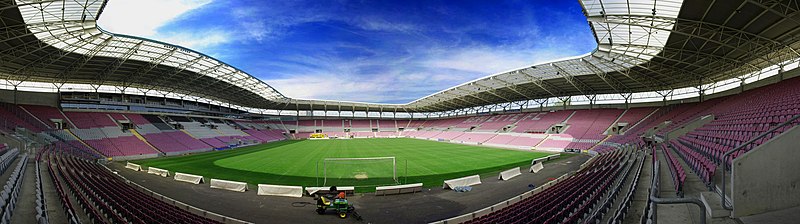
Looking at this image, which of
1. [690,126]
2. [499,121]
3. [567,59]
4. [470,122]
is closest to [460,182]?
[567,59]

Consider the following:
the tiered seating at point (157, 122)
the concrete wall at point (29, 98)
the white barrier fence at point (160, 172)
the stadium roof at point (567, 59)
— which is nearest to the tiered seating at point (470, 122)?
the stadium roof at point (567, 59)

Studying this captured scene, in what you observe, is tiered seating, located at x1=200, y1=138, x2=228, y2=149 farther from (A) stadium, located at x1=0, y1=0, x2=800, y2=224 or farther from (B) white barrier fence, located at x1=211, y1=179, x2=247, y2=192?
(B) white barrier fence, located at x1=211, y1=179, x2=247, y2=192

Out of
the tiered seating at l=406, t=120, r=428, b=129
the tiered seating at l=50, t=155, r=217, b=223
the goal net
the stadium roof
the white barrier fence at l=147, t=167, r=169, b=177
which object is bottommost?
the goal net

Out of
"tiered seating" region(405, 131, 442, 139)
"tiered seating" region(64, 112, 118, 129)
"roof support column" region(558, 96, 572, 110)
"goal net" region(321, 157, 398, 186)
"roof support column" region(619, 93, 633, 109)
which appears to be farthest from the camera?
"tiered seating" region(405, 131, 442, 139)

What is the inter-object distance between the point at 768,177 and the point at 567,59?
76.7ft

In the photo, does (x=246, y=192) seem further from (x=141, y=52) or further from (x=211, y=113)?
(x=211, y=113)

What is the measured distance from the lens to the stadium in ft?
28.6

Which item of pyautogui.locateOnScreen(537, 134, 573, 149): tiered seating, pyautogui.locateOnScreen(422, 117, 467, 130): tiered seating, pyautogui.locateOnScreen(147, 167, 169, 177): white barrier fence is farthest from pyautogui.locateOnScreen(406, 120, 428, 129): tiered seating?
pyautogui.locateOnScreen(147, 167, 169, 177): white barrier fence

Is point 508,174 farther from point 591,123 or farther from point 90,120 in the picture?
point 90,120

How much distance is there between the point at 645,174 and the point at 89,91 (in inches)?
2167

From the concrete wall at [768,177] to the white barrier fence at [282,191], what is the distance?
46.3 ft

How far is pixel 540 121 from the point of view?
1889 inches

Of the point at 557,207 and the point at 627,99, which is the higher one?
the point at 627,99

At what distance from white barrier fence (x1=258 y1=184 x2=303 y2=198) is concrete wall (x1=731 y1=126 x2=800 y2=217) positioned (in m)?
14.1
